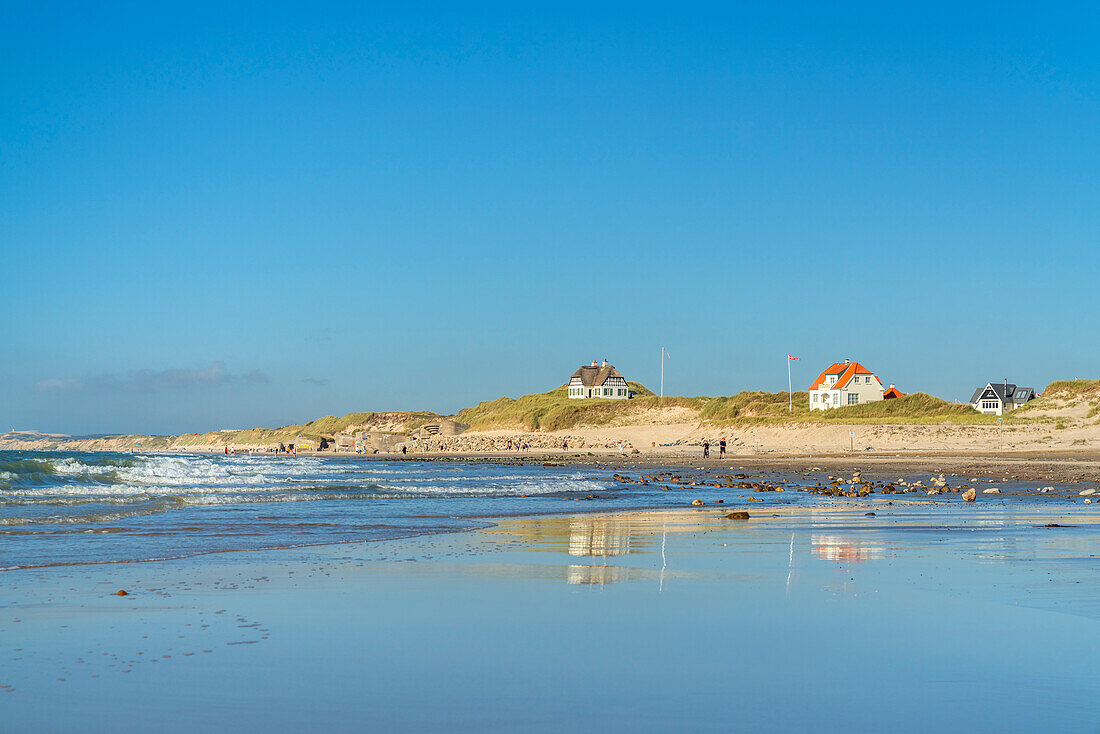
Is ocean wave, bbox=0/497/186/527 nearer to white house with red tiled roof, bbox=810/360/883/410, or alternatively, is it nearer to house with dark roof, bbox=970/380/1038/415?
white house with red tiled roof, bbox=810/360/883/410

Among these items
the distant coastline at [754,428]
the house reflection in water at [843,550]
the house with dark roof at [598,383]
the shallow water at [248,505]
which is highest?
the house with dark roof at [598,383]

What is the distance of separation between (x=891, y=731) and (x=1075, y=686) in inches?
55.4

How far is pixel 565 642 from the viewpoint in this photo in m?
5.68

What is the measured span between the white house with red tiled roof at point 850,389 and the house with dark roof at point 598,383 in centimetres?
4066

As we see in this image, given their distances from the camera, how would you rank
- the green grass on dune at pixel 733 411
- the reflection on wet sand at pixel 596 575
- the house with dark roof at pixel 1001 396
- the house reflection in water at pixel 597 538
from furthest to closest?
1. the house with dark roof at pixel 1001 396
2. the green grass on dune at pixel 733 411
3. the house reflection in water at pixel 597 538
4. the reflection on wet sand at pixel 596 575

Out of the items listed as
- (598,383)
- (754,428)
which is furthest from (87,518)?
(598,383)

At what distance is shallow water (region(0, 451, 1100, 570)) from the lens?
12.0m

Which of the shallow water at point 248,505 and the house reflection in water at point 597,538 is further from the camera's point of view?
the shallow water at point 248,505

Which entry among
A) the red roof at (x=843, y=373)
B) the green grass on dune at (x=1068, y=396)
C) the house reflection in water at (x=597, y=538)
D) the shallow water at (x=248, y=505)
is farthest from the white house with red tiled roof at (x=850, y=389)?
the house reflection in water at (x=597, y=538)

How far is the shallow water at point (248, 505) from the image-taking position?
12.0 meters

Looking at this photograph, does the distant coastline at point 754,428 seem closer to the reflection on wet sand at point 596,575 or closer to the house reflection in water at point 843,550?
the house reflection in water at point 843,550

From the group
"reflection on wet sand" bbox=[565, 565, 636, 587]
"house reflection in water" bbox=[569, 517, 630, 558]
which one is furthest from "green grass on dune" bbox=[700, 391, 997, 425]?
"reflection on wet sand" bbox=[565, 565, 636, 587]

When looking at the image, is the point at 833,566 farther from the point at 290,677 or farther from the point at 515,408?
the point at 515,408

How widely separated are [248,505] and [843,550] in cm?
1397
